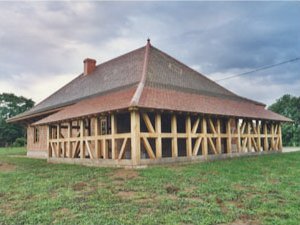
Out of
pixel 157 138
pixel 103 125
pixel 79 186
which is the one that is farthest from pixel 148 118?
pixel 103 125

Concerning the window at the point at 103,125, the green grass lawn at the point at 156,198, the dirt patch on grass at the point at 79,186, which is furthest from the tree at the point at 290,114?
the dirt patch on grass at the point at 79,186

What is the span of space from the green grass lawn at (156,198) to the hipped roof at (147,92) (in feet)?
10.6

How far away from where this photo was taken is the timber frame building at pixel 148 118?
1094 centimetres

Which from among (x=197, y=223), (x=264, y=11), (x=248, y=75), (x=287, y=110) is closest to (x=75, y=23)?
(x=264, y=11)

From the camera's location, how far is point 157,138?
10859 millimetres

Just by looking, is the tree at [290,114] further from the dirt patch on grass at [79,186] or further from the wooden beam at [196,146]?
the dirt patch on grass at [79,186]

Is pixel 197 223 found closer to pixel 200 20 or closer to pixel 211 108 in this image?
pixel 211 108

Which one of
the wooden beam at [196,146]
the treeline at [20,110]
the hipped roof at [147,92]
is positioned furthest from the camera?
the treeline at [20,110]

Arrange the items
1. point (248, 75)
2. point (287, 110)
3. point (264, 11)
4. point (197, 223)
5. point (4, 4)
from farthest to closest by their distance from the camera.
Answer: point (287, 110)
point (248, 75)
point (264, 11)
point (4, 4)
point (197, 223)

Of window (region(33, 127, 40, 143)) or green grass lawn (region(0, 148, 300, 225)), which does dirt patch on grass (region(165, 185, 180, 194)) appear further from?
window (region(33, 127, 40, 143))

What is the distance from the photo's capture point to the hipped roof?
11.7 metres

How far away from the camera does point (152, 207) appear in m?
5.21

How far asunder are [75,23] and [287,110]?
102 feet

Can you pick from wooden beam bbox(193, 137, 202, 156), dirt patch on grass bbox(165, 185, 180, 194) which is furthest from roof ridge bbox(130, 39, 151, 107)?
dirt patch on grass bbox(165, 185, 180, 194)
